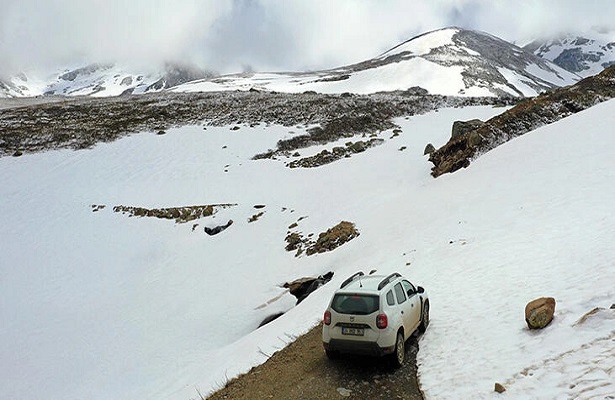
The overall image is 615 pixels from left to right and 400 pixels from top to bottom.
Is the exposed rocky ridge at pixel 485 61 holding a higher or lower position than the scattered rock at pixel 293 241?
higher

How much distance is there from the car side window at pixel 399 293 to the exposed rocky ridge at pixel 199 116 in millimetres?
32627

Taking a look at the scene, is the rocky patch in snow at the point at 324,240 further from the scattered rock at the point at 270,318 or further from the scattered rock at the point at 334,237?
the scattered rock at the point at 270,318

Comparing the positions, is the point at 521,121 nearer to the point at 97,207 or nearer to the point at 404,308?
the point at 404,308

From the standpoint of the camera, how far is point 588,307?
338 inches

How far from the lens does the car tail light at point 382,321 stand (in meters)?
9.19

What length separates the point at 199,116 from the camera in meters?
52.7

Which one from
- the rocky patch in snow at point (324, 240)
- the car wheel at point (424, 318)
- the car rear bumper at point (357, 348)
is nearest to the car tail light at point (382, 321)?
the car rear bumper at point (357, 348)

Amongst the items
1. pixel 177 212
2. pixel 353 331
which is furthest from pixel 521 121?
pixel 177 212

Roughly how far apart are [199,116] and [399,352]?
48029 millimetres

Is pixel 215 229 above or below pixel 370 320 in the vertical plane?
above

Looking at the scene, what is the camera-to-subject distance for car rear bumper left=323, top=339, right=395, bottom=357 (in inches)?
362

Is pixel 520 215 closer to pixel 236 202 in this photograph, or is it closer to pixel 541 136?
pixel 541 136

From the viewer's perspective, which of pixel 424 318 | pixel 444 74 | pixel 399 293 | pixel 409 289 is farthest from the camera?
pixel 444 74

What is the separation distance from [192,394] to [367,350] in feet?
19.5
